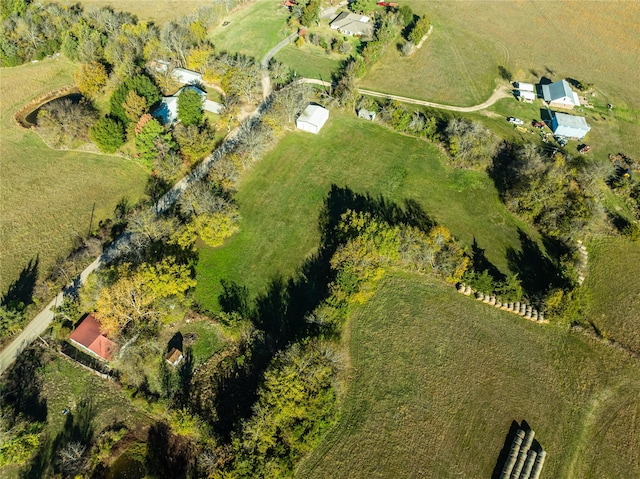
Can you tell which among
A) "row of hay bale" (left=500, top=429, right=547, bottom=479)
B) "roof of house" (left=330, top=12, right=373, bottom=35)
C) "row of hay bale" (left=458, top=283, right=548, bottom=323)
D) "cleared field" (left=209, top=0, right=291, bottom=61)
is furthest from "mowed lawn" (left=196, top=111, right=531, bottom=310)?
"cleared field" (left=209, top=0, right=291, bottom=61)

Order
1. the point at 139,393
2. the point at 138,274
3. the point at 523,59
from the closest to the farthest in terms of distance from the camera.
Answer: the point at 139,393
the point at 138,274
the point at 523,59

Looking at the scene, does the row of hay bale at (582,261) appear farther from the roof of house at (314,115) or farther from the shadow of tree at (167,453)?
the shadow of tree at (167,453)

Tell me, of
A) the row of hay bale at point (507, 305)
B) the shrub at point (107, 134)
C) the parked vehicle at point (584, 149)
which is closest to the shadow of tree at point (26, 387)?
the shrub at point (107, 134)

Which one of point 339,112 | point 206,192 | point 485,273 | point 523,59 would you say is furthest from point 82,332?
point 523,59

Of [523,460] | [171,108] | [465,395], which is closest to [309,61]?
[171,108]

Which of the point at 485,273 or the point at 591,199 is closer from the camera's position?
the point at 485,273

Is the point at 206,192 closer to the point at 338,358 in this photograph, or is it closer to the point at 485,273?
the point at 338,358

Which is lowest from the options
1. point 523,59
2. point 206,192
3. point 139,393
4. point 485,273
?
point 139,393
